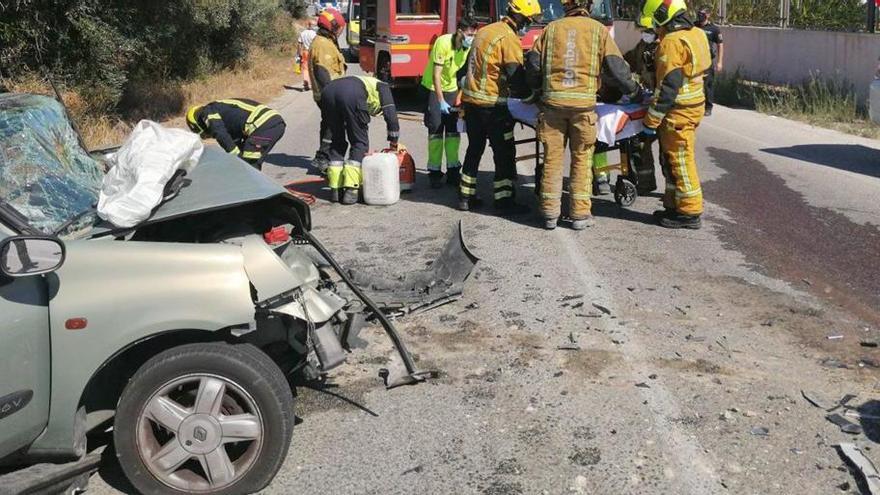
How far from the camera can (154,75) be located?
20.3m

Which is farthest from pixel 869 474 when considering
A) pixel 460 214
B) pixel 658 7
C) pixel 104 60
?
pixel 104 60

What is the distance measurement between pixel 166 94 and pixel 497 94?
492 inches

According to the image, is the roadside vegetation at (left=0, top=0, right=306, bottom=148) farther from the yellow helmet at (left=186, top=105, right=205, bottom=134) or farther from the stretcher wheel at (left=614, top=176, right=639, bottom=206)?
the stretcher wheel at (left=614, top=176, right=639, bottom=206)

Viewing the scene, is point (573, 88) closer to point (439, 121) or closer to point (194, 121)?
point (439, 121)

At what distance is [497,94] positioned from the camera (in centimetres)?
873

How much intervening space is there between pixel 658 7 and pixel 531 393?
4.34 metres

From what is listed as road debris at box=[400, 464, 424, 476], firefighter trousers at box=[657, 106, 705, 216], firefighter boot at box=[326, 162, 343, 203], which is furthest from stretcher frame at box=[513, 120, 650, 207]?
road debris at box=[400, 464, 424, 476]

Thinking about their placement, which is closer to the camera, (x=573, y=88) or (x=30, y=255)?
(x=30, y=255)

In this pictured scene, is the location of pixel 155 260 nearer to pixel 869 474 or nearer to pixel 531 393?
pixel 531 393

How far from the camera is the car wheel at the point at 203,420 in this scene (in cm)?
362

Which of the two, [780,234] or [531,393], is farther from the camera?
[780,234]

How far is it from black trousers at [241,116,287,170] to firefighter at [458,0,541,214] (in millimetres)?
1993

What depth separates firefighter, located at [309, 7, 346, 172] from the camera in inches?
427

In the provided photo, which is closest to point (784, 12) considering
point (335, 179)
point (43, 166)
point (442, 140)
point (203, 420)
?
point (442, 140)
